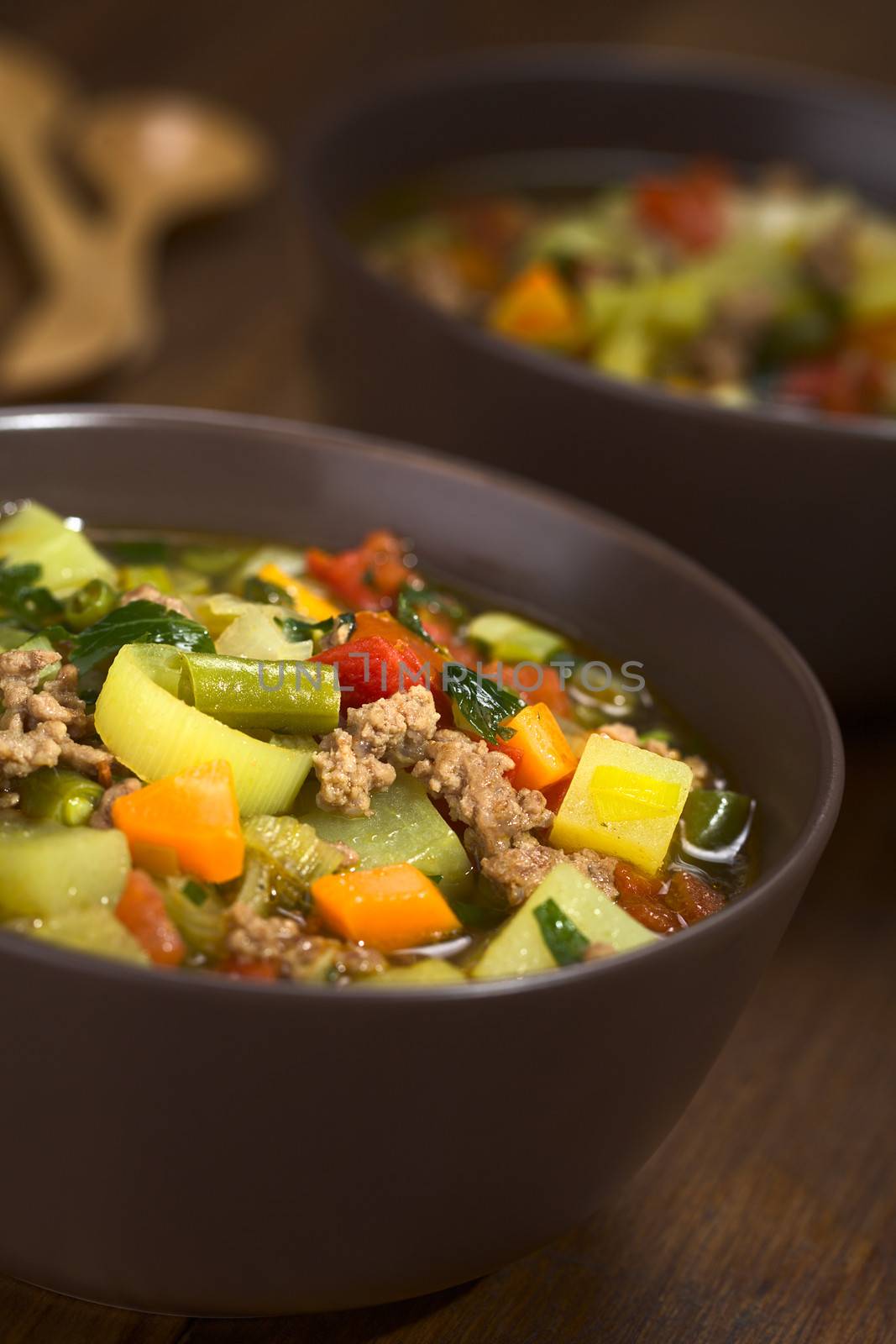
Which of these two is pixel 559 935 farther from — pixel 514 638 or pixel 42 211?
pixel 42 211

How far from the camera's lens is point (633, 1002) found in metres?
1.68

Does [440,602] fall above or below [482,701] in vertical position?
below

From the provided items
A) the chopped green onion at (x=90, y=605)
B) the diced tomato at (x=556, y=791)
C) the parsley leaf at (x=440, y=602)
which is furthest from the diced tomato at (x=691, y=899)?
the chopped green onion at (x=90, y=605)

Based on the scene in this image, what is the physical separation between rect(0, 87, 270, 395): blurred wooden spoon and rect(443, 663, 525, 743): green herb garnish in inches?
85.7

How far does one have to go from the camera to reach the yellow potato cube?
7.00 ft

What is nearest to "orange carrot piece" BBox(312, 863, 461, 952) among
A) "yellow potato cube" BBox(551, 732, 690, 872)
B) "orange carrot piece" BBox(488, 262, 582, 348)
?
"yellow potato cube" BBox(551, 732, 690, 872)

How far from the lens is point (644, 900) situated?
2.11m

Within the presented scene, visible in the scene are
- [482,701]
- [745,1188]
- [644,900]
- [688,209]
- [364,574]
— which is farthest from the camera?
[688,209]

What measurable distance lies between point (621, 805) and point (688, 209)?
258 cm

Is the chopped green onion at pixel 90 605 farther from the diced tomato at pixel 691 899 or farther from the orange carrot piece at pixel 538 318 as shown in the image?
the orange carrot piece at pixel 538 318

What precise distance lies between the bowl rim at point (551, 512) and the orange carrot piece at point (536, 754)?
314mm

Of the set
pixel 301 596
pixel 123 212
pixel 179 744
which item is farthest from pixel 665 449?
pixel 123 212

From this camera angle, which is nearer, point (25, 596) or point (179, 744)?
point (179, 744)

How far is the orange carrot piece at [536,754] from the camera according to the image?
86.2 inches
